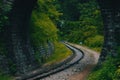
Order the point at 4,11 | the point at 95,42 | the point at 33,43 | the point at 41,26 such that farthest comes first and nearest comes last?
the point at 95,42 → the point at 33,43 → the point at 41,26 → the point at 4,11

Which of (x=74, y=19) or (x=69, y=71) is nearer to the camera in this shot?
(x=69, y=71)

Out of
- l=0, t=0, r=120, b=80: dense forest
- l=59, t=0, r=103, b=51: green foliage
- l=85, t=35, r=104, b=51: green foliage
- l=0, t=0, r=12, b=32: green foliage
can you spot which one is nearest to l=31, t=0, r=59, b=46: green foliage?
l=0, t=0, r=120, b=80: dense forest

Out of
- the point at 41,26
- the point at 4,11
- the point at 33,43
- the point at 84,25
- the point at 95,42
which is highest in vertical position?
the point at 4,11

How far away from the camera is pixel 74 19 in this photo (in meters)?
83.9

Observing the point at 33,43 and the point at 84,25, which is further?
the point at 84,25

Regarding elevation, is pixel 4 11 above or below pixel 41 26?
above

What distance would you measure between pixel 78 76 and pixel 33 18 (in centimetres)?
847

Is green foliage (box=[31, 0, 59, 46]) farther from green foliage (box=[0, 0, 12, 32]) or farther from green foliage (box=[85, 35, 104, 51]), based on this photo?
green foliage (box=[85, 35, 104, 51])

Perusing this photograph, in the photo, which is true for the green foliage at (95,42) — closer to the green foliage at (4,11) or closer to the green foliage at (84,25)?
the green foliage at (84,25)

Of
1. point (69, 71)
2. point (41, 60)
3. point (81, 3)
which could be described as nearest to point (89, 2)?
point (81, 3)

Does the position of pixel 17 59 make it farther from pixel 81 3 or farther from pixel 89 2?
pixel 81 3

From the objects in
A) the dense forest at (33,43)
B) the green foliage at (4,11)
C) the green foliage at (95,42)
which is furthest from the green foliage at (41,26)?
the green foliage at (95,42)

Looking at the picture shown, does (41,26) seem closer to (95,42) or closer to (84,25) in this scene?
(95,42)

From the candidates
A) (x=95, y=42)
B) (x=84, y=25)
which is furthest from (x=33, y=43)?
(x=84, y=25)
